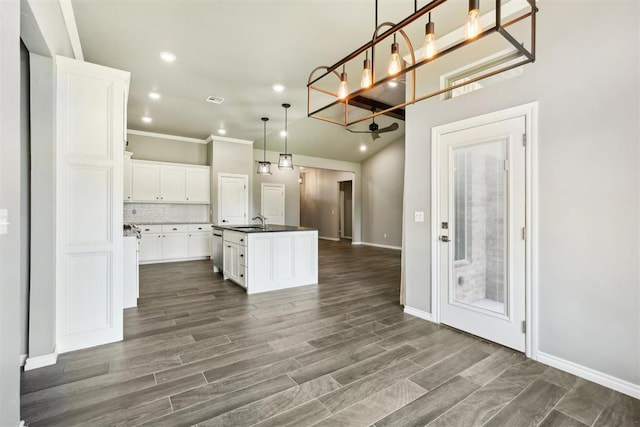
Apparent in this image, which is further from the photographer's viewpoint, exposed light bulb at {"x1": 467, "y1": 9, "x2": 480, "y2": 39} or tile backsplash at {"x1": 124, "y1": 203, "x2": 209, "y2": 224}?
tile backsplash at {"x1": 124, "y1": 203, "x2": 209, "y2": 224}

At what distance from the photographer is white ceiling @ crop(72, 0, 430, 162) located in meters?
2.73

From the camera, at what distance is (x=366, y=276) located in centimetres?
543

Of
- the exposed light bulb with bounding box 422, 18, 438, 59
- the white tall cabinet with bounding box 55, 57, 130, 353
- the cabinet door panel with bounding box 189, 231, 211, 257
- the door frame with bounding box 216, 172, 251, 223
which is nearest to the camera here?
the exposed light bulb with bounding box 422, 18, 438, 59

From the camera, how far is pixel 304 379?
6.98 ft

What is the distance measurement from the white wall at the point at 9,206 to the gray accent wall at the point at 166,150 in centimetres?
613

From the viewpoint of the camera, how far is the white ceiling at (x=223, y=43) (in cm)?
273

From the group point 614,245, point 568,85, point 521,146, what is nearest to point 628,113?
point 568,85

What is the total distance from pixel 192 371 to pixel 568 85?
11.6 feet

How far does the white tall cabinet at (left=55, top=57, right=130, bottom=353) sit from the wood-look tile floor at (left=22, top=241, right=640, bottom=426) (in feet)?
0.94

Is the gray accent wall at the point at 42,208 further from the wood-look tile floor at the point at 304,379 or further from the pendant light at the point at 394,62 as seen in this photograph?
the pendant light at the point at 394,62

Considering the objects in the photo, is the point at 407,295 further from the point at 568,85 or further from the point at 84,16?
the point at 84,16

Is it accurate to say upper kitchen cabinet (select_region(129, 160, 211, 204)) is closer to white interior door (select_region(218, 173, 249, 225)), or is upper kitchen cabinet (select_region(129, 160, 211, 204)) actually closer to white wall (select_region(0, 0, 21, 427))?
white interior door (select_region(218, 173, 249, 225))

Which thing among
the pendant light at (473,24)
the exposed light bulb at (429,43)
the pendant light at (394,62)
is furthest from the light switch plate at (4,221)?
the pendant light at (473,24)

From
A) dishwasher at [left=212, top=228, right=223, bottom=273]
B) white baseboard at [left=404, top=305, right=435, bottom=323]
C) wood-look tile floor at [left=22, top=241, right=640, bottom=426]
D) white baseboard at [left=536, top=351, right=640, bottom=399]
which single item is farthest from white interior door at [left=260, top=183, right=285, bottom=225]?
white baseboard at [left=536, top=351, right=640, bottom=399]
